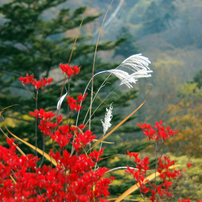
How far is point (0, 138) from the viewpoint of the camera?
374cm

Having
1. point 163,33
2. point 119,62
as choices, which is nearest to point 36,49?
point 119,62

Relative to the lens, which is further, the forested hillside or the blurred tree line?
the forested hillside

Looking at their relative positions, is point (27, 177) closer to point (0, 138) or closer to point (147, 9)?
point (0, 138)

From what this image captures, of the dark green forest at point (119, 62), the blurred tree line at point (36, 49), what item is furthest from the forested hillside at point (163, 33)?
the blurred tree line at point (36, 49)

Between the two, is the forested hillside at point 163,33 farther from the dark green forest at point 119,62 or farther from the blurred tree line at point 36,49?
the blurred tree line at point 36,49

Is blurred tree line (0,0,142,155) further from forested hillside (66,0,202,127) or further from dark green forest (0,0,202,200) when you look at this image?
forested hillside (66,0,202,127)

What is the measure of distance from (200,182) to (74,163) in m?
3.41

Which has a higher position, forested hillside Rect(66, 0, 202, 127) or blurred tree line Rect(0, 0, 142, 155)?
blurred tree line Rect(0, 0, 142, 155)

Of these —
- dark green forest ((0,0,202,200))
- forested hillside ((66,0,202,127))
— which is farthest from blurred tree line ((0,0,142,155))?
forested hillside ((66,0,202,127))

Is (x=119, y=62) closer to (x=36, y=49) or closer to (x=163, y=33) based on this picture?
(x=36, y=49)

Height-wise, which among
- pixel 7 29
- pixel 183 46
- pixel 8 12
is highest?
pixel 8 12

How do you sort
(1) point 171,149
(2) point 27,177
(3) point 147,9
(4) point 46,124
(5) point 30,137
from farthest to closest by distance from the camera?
(3) point 147,9
(1) point 171,149
(5) point 30,137
(4) point 46,124
(2) point 27,177

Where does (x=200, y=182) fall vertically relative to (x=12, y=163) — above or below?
below

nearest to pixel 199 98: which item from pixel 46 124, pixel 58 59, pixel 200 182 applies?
pixel 200 182
